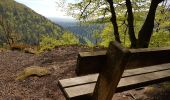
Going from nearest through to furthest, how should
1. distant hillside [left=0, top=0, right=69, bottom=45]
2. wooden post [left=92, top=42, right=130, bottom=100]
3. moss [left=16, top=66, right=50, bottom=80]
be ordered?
wooden post [left=92, top=42, right=130, bottom=100]
moss [left=16, top=66, right=50, bottom=80]
distant hillside [left=0, top=0, right=69, bottom=45]

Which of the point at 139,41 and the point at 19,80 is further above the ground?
the point at 139,41

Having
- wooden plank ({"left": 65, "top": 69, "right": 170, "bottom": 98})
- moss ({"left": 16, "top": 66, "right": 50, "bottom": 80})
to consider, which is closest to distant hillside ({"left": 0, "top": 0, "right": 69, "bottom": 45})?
moss ({"left": 16, "top": 66, "right": 50, "bottom": 80})

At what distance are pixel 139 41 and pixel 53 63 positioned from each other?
4.24m

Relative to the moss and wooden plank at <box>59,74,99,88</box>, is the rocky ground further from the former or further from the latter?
wooden plank at <box>59,74,99,88</box>

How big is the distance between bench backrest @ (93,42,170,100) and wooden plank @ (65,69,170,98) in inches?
12.8

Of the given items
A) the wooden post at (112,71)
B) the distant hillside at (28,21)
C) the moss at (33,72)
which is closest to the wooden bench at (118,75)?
the wooden post at (112,71)

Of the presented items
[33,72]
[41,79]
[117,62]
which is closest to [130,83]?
[117,62]

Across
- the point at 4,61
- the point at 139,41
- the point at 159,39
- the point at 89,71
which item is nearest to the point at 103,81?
the point at 89,71

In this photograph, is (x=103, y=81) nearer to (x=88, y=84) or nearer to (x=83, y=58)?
(x=83, y=58)

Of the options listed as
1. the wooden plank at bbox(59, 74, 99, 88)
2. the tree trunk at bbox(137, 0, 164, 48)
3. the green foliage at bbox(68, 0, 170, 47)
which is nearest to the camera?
the wooden plank at bbox(59, 74, 99, 88)

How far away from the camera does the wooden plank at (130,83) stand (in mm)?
3373

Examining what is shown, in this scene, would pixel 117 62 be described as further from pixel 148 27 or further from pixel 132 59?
pixel 148 27

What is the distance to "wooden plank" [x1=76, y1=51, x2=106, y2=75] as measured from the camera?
107 inches

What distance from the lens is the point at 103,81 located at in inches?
111
